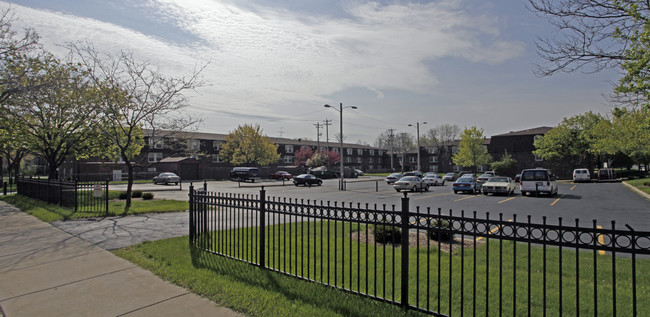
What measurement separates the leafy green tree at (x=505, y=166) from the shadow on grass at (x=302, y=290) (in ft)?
205

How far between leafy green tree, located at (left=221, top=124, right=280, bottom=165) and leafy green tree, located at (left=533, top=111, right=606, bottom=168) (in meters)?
47.1

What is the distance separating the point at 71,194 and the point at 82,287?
11.4 m

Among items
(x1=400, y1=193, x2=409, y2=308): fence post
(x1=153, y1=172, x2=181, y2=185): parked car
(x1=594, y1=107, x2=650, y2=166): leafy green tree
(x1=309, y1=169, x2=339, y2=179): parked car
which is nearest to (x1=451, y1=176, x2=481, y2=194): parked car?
(x1=594, y1=107, x2=650, y2=166): leafy green tree

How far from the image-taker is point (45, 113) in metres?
19.6

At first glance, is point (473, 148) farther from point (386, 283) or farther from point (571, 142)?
point (386, 283)

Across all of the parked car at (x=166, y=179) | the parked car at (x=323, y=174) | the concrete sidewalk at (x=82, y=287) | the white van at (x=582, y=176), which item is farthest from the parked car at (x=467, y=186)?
the parked car at (x=166, y=179)

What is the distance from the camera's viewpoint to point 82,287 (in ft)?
17.9

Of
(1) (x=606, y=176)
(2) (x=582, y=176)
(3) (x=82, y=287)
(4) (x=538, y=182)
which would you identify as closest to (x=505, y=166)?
(2) (x=582, y=176)

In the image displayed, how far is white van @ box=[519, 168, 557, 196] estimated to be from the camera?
75.6ft

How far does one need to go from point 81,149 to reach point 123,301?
2108 centimetres

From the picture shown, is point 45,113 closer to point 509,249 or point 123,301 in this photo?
point 123,301

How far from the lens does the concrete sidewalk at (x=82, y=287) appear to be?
4617 mm

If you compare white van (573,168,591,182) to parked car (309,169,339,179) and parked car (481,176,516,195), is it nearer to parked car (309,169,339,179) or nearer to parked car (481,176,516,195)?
parked car (481,176,516,195)

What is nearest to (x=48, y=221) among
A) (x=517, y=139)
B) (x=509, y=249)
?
(x=509, y=249)
